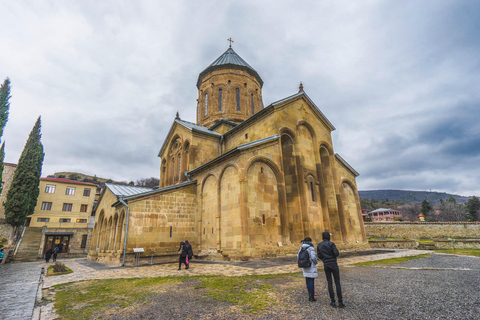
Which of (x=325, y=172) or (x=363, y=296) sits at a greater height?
(x=325, y=172)

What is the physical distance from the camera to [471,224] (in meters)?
25.5

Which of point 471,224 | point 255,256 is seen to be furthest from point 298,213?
point 471,224

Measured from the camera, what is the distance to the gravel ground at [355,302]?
11.3 ft

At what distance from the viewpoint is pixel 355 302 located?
3938mm

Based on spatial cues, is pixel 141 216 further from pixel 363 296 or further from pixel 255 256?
pixel 363 296

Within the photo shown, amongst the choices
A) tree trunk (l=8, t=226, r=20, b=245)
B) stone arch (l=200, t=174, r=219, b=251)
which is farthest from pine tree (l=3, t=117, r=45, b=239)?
stone arch (l=200, t=174, r=219, b=251)

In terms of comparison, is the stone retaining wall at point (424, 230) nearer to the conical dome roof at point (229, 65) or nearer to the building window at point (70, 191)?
the conical dome roof at point (229, 65)

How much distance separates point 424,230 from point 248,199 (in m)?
28.7

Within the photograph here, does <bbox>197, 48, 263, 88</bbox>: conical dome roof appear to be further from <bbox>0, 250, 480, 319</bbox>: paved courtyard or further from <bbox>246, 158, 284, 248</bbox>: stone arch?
<bbox>0, 250, 480, 319</bbox>: paved courtyard

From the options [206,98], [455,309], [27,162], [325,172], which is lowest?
[455,309]

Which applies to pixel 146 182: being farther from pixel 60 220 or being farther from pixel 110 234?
pixel 110 234

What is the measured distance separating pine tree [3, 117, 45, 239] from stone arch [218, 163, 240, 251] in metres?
24.5

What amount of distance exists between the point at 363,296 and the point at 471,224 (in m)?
32.4

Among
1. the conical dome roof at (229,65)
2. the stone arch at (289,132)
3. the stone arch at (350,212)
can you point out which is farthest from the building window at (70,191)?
the stone arch at (350,212)
